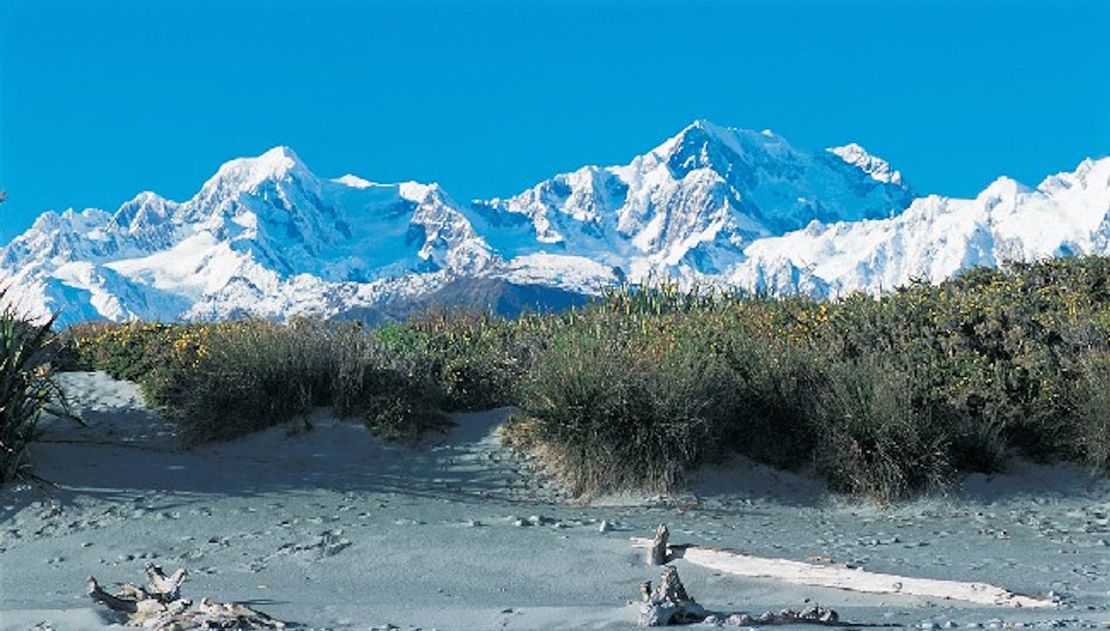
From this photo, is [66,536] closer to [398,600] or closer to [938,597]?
[398,600]

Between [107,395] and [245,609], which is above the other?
[107,395]

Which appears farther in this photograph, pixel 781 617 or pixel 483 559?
pixel 483 559

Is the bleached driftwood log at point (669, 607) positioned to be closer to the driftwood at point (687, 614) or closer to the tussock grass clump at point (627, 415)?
the driftwood at point (687, 614)

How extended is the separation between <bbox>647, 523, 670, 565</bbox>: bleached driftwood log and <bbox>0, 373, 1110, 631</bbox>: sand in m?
0.15

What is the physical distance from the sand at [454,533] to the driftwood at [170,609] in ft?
0.75

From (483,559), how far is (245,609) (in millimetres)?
2599

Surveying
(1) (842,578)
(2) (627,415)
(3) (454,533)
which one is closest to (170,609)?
(3) (454,533)

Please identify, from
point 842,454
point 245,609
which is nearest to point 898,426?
point 842,454

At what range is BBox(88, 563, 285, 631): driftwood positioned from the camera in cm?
816

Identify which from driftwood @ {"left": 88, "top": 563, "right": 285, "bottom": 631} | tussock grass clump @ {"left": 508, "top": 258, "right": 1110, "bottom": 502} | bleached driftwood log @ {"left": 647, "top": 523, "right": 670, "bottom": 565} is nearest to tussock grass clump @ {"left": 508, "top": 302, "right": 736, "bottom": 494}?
tussock grass clump @ {"left": 508, "top": 258, "right": 1110, "bottom": 502}

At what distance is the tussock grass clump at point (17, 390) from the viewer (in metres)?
12.9

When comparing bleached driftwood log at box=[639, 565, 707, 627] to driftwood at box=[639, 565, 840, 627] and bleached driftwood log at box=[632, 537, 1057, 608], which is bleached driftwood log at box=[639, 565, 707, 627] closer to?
driftwood at box=[639, 565, 840, 627]

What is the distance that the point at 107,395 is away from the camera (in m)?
16.3

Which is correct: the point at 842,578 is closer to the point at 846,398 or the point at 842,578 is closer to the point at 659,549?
the point at 659,549
